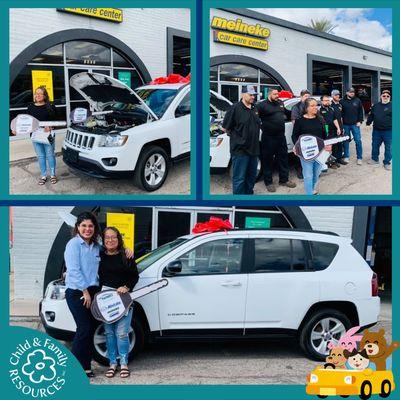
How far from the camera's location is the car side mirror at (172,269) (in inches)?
195

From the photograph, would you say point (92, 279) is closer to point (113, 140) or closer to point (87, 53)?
point (113, 140)

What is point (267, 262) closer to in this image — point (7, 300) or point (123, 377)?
point (123, 377)

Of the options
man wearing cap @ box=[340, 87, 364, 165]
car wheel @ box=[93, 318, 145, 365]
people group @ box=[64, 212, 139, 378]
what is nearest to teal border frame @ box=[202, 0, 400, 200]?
man wearing cap @ box=[340, 87, 364, 165]

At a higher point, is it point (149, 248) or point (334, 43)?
point (334, 43)

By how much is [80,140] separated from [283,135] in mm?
2108

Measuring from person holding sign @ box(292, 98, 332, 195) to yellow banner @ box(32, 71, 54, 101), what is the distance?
2.58 m

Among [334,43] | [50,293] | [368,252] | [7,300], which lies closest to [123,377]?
[50,293]

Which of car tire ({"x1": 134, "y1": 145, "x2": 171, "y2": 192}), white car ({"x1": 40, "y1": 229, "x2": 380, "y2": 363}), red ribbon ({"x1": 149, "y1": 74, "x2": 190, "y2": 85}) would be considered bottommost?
white car ({"x1": 40, "y1": 229, "x2": 380, "y2": 363})

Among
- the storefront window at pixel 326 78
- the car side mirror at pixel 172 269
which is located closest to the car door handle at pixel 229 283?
the car side mirror at pixel 172 269

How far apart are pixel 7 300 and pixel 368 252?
380 centimetres

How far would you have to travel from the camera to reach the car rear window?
201 inches

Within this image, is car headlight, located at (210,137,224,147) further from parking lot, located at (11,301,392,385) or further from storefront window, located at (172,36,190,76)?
parking lot, located at (11,301,392,385)

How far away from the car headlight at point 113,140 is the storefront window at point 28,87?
0.63 m

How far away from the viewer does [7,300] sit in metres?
5.10
